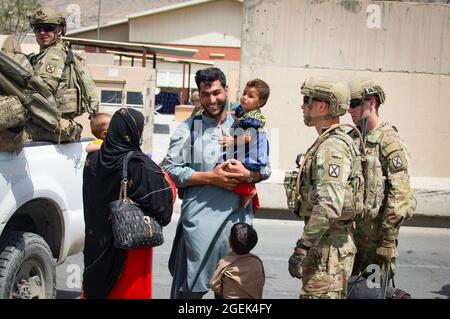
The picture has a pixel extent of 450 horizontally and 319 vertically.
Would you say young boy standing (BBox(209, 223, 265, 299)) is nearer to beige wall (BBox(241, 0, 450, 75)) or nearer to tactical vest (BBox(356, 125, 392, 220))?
tactical vest (BBox(356, 125, 392, 220))

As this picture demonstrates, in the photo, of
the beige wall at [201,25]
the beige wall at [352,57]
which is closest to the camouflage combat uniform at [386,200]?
the beige wall at [352,57]

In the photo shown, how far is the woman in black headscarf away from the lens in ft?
14.2

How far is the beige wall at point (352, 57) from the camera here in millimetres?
11688

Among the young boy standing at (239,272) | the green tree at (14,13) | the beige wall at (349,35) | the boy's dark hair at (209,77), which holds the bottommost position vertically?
the young boy standing at (239,272)

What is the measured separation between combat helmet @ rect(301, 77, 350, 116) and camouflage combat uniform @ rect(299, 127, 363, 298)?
0.12m

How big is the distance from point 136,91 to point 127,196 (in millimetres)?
11459

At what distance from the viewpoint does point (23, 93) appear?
493cm

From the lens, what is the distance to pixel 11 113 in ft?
15.4

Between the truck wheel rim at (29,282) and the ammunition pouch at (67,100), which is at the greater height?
the ammunition pouch at (67,100)

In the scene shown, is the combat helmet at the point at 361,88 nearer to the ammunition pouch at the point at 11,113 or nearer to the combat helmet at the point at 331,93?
the combat helmet at the point at 331,93

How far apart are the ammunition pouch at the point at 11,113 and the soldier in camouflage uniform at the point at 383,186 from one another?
225 centimetres

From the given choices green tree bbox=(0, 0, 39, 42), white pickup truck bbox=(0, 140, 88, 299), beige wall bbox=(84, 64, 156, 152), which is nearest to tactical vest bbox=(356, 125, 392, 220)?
white pickup truck bbox=(0, 140, 88, 299)
